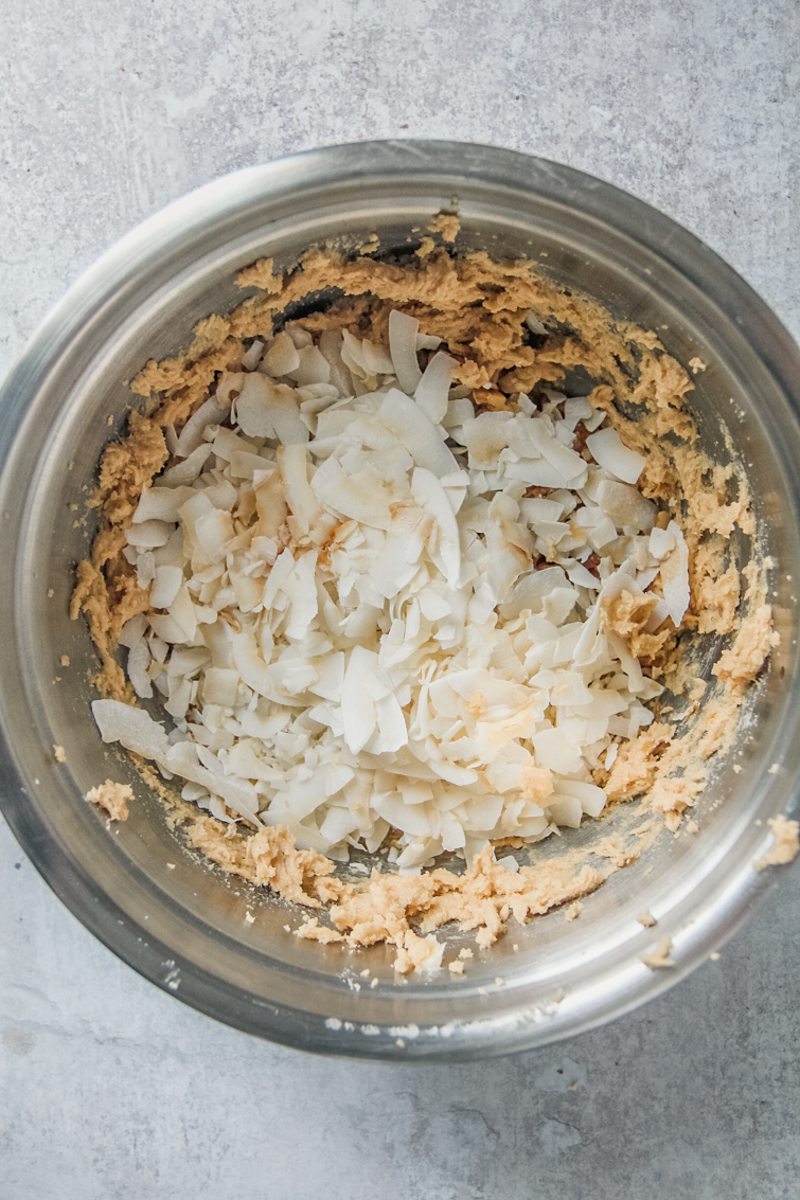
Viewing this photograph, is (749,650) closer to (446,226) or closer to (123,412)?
(446,226)

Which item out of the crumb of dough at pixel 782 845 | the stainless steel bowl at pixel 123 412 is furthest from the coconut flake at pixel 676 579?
the crumb of dough at pixel 782 845

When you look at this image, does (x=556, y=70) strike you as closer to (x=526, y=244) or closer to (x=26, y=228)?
(x=526, y=244)

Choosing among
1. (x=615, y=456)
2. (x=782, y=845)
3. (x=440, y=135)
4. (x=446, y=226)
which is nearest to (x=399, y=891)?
(x=782, y=845)

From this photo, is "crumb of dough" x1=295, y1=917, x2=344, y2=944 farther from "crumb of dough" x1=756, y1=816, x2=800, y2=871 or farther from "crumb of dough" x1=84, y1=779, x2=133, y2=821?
"crumb of dough" x1=756, y1=816, x2=800, y2=871

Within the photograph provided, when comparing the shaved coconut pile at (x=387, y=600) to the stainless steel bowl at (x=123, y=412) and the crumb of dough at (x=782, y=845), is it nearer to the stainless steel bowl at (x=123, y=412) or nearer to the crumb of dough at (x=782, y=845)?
the stainless steel bowl at (x=123, y=412)

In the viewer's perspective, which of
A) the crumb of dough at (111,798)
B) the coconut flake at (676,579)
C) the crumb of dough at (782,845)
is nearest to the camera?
the crumb of dough at (782,845)

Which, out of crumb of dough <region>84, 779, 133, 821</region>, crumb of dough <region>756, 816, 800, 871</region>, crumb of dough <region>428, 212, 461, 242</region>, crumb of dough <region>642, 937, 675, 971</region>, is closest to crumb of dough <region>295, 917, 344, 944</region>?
crumb of dough <region>84, 779, 133, 821</region>
